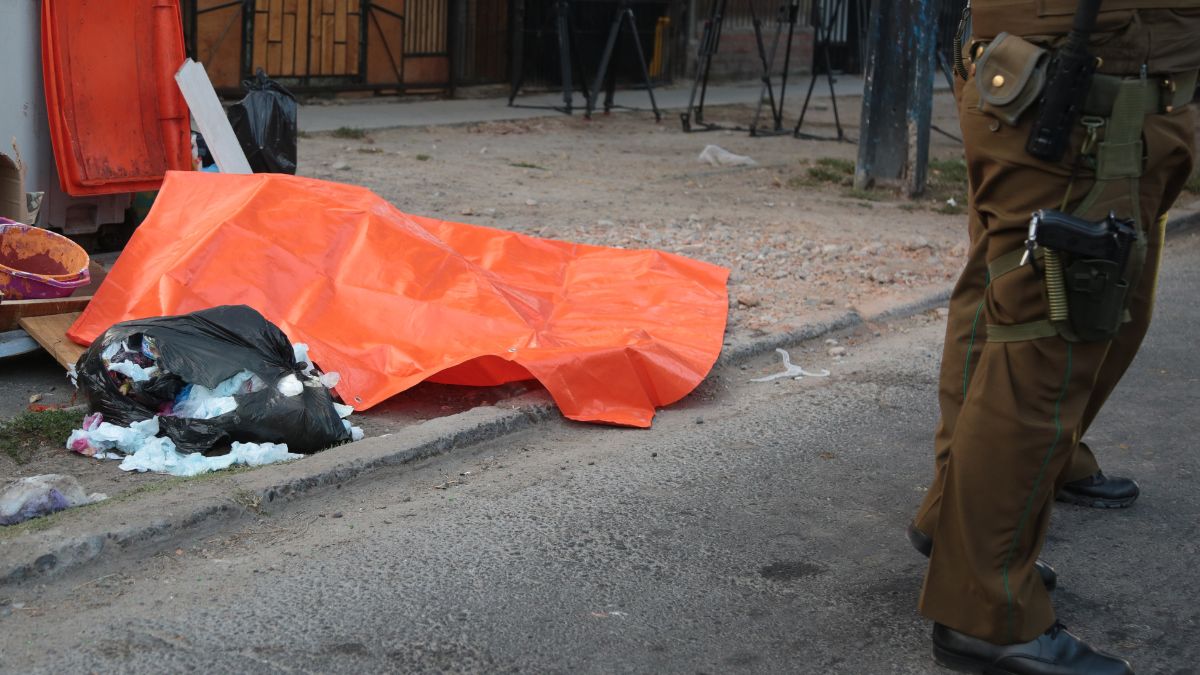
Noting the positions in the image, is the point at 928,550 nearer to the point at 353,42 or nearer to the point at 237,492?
the point at 237,492

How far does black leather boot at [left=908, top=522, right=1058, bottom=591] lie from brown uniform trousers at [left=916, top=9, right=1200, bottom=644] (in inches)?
16.3

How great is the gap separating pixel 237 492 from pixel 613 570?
41.3 inches

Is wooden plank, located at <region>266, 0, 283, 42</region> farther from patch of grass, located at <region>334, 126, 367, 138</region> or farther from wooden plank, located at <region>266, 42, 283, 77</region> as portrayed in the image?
patch of grass, located at <region>334, 126, 367, 138</region>

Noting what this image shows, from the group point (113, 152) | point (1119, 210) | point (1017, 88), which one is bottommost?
point (113, 152)

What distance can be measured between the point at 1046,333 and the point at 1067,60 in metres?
0.52

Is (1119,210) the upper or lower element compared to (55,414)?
upper

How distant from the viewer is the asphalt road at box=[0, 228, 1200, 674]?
2643mm

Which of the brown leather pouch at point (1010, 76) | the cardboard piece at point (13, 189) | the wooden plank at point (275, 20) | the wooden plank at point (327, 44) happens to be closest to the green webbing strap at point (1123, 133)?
the brown leather pouch at point (1010, 76)

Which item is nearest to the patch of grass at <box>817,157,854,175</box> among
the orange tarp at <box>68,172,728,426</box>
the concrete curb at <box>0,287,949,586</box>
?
the orange tarp at <box>68,172,728,426</box>

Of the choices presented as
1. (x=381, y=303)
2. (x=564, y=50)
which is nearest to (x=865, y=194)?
(x=564, y=50)

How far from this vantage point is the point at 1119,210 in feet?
7.84

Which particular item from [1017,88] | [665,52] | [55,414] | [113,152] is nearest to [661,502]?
[1017,88]

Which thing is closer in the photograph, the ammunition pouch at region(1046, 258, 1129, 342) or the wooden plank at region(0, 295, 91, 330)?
the ammunition pouch at region(1046, 258, 1129, 342)

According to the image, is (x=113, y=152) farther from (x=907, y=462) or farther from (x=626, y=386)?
(x=907, y=462)
